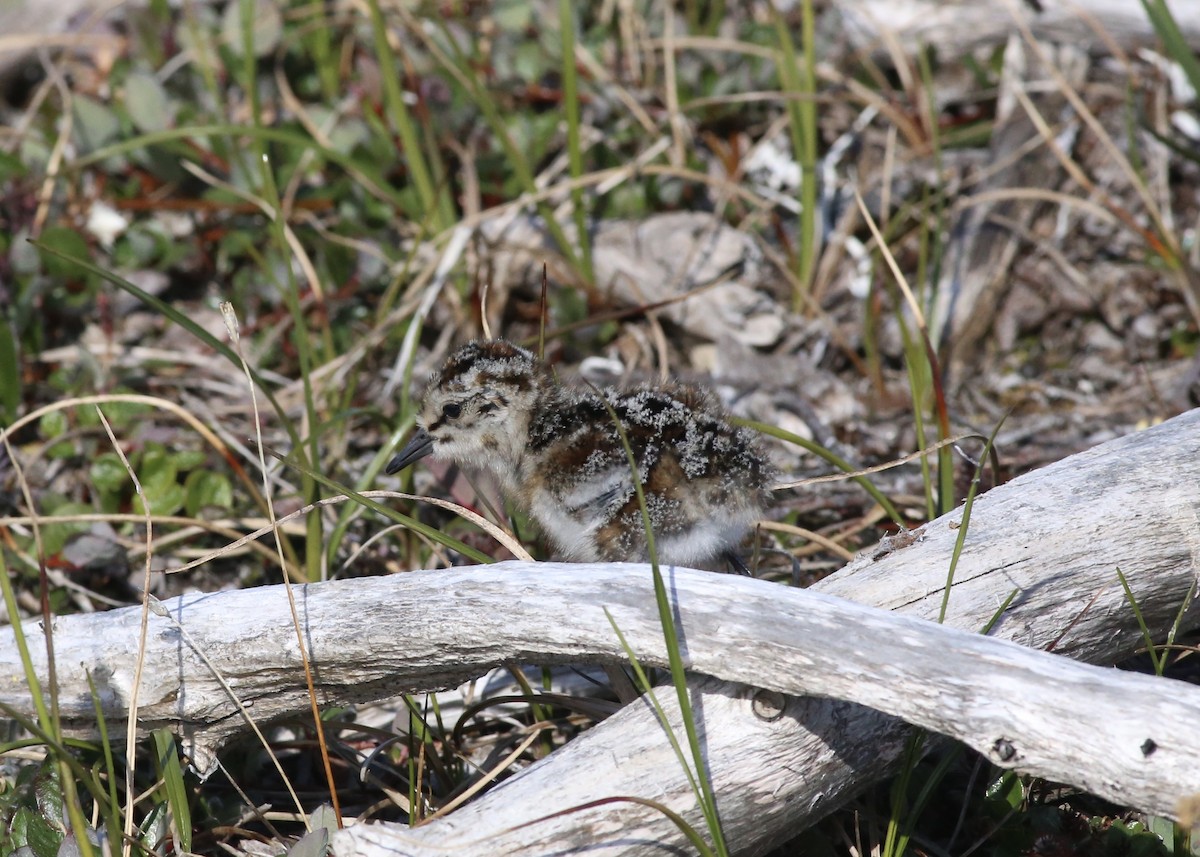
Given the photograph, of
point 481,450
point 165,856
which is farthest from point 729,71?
point 165,856

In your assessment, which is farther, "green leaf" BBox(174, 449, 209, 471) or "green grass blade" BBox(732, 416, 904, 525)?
"green leaf" BBox(174, 449, 209, 471)

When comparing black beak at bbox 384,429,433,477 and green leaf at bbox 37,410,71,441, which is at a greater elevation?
black beak at bbox 384,429,433,477

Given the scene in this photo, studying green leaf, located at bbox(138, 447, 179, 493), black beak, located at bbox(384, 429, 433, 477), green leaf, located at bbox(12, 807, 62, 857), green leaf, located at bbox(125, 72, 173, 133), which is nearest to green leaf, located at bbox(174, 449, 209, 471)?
green leaf, located at bbox(138, 447, 179, 493)

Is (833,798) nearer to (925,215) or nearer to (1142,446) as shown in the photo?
(1142,446)

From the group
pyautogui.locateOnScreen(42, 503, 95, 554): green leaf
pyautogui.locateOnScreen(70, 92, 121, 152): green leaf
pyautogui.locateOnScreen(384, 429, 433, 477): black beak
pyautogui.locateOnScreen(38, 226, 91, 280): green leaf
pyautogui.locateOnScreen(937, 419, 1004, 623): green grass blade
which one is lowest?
pyautogui.locateOnScreen(42, 503, 95, 554): green leaf

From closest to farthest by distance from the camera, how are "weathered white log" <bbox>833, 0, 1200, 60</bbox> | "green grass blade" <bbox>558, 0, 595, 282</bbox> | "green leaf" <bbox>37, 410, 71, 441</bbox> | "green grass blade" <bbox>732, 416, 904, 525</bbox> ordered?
"green grass blade" <bbox>732, 416, 904, 525</bbox>
"green leaf" <bbox>37, 410, 71, 441</bbox>
"green grass blade" <bbox>558, 0, 595, 282</bbox>
"weathered white log" <bbox>833, 0, 1200, 60</bbox>

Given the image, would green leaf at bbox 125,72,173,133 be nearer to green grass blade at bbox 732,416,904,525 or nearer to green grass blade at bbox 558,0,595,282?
green grass blade at bbox 558,0,595,282

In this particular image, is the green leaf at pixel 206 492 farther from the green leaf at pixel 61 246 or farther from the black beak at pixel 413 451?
the green leaf at pixel 61 246
